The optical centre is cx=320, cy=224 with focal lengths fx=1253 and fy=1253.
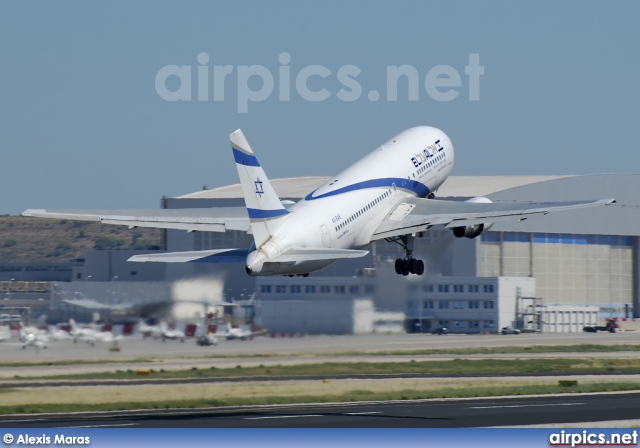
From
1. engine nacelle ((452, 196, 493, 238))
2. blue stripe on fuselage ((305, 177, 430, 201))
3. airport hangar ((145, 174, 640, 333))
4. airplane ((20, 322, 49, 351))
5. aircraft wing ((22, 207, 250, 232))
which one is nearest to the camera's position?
aircraft wing ((22, 207, 250, 232))

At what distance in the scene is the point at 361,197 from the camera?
53.4 m

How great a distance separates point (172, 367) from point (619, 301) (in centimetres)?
6729

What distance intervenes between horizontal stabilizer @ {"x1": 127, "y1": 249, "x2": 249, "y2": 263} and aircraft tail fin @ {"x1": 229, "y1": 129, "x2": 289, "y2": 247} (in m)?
1.19

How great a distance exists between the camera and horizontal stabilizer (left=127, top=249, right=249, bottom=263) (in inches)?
1750

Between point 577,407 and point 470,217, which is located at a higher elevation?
point 470,217

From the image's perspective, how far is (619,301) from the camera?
12375 centimetres

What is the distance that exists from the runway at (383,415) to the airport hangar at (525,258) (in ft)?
101

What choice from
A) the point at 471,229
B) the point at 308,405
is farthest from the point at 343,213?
the point at 308,405

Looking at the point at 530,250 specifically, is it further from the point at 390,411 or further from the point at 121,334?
the point at 390,411

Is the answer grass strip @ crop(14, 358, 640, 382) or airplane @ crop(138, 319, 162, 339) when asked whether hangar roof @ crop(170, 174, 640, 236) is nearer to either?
grass strip @ crop(14, 358, 640, 382)

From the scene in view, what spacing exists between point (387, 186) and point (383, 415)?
15255mm

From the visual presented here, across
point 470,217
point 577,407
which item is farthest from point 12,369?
point 577,407

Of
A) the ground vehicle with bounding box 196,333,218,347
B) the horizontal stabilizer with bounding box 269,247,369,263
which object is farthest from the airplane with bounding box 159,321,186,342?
the horizontal stabilizer with bounding box 269,247,369,263

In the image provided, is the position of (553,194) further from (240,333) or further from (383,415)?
(383,415)
